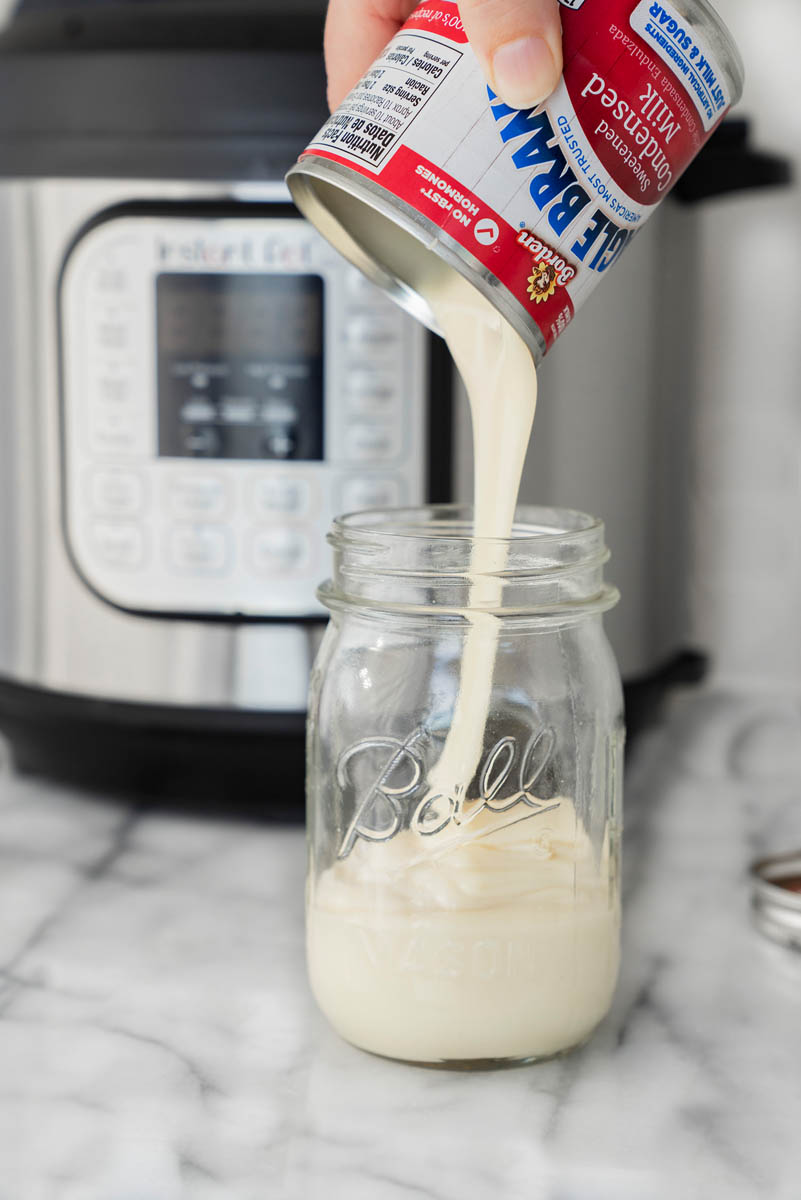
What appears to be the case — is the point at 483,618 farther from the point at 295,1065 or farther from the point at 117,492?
the point at 117,492

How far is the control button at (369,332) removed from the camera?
2.37 feet

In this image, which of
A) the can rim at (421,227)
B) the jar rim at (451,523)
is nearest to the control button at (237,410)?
the jar rim at (451,523)

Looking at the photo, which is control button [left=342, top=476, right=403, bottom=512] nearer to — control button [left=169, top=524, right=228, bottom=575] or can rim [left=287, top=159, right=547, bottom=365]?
control button [left=169, top=524, right=228, bottom=575]

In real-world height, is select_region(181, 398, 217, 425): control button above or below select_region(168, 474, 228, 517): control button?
above

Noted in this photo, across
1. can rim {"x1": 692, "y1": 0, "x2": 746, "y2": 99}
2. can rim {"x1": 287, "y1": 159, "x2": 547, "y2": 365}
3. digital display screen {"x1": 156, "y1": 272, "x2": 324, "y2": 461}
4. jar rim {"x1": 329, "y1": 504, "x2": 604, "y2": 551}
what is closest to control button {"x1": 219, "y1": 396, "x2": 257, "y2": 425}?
digital display screen {"x1": 156, "y1": 272, "x2": 324, "y2": 461}

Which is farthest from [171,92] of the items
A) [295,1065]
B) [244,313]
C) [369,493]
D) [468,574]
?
[295,1065]

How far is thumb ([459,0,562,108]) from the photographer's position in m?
0.42

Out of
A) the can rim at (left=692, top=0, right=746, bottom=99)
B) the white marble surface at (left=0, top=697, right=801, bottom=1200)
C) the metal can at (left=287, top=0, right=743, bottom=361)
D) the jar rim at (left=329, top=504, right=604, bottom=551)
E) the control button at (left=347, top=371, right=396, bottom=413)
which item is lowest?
the white marble surface at (left=0, top=697, right=801, bottom=1200)

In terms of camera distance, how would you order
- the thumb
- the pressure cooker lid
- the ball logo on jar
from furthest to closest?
the pressure cooker lid < the ball logo on jar < the thumb

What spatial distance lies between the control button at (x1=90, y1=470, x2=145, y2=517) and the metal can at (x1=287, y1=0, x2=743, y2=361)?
313 mm

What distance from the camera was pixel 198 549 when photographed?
744 mm

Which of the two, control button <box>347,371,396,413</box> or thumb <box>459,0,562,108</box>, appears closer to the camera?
Result: thumb <box>459,0,562,108</box>

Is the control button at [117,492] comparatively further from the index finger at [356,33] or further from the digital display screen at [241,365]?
the index finger at [356,33]

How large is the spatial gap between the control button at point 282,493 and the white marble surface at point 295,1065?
0.20 metres
